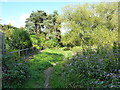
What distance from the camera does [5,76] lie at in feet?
8.66

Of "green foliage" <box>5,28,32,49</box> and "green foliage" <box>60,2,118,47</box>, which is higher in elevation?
"green foliage" <box>60,2,118,47</box>

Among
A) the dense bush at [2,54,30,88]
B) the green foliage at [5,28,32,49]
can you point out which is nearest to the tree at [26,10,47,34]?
the green foliage at [5,28,32,49]

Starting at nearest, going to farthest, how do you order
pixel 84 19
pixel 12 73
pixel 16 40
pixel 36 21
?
1. pixel 12 73
2. pixel 16 40
3. pixel 84 19
4. pixel 36 21

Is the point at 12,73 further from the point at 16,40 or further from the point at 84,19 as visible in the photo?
the point at 84,19

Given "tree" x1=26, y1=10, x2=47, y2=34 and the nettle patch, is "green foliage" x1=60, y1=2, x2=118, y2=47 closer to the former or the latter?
"tree" x1=26, y1=10, x2=47, y2=34

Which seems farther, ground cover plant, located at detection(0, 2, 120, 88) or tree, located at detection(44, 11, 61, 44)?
tree, located at detection(44, 11, 61, 44)

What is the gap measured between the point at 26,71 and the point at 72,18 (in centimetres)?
849

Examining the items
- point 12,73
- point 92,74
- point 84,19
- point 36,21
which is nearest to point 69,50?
point 84,19

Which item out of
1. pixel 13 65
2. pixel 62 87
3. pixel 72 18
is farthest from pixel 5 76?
pixel 72 18

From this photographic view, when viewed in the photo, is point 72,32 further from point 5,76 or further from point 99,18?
point 5,76

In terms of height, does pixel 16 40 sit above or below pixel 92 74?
above

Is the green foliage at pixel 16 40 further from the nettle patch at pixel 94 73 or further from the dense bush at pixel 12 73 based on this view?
the nettle patch at pixel 94 73

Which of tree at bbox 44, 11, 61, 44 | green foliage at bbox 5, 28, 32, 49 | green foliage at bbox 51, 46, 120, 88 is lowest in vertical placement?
green foliage at bbox 51, 46, 120, 88

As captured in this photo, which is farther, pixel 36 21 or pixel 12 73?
pixel 36 21
